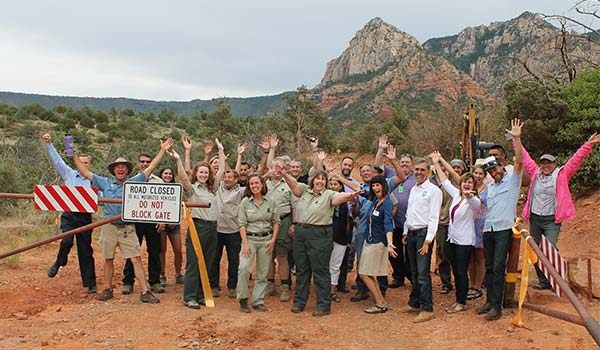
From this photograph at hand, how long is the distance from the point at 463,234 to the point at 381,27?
355ft

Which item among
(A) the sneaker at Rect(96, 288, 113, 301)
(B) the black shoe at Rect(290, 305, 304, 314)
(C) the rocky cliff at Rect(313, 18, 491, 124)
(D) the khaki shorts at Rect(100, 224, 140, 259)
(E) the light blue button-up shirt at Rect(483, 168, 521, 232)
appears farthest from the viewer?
(C) the rocky cliff at Rect(313, 18, 491, 124)

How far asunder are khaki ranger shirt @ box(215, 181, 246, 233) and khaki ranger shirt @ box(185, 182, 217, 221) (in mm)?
131

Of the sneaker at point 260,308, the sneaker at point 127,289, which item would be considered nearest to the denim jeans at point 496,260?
the sneaker at point 260,308

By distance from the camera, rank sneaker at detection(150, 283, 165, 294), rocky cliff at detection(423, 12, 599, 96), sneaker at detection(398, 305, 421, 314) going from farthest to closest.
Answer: rocky cliff at detection(423, 12, 599, 96) → sneaker at detection(150, 283, 165, 294) → sneaker at detection(398, 305, 421, 314)

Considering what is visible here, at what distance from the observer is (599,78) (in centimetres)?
1378

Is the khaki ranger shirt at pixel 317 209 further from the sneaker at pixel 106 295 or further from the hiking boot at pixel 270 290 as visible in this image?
the sneaker at pixel 106 295

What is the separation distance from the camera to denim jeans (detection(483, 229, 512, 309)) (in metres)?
5.77

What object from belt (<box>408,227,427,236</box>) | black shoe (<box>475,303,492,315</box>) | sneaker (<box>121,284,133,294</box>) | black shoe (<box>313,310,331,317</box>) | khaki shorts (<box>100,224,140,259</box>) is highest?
belt (<box>408,227,427,236</box>)

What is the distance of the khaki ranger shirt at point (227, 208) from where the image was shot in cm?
688

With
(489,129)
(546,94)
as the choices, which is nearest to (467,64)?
(489,129)

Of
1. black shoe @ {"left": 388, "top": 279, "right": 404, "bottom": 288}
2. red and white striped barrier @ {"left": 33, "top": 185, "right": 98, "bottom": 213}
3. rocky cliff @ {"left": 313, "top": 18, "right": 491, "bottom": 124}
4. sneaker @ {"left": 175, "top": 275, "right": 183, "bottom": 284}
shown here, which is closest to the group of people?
sneaker @ {"left": 175, "top": 275, "right": 183, "bottom": 284}

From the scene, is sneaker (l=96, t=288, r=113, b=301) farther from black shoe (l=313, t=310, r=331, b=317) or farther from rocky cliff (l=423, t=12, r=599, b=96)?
rocky cliff (l=423, t=12, r=599, b=96)

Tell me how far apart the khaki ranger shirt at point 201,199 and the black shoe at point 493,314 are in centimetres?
350

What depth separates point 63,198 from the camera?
19.3ft
